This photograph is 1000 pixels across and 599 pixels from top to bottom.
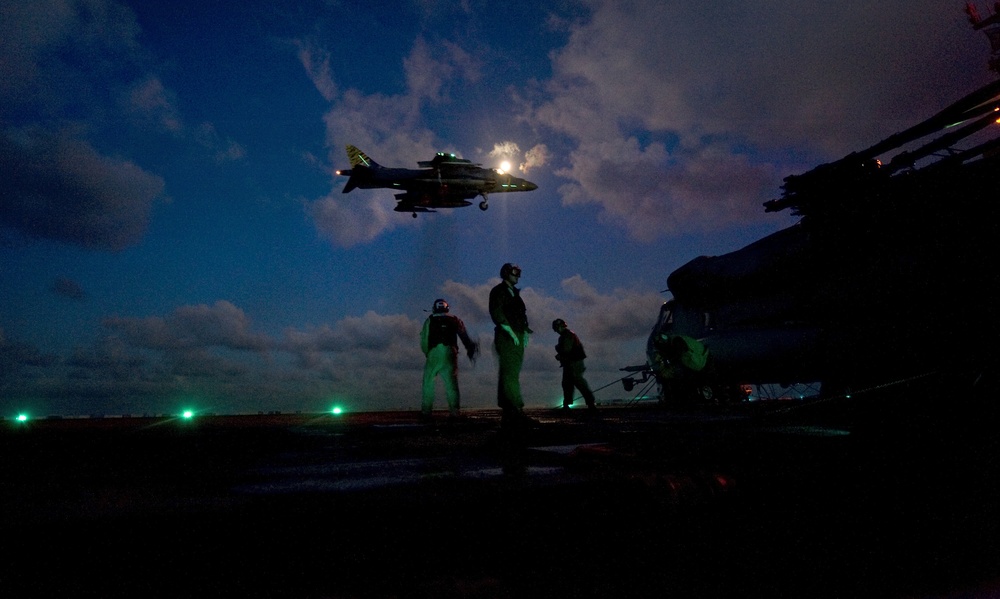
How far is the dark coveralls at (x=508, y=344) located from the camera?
5797 millimetres

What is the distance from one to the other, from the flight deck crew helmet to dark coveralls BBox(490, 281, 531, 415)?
8.97ft

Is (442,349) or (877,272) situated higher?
(877,272)

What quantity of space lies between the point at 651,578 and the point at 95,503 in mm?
2049

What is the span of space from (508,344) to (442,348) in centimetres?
266

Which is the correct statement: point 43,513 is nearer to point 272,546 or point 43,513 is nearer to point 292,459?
point 272,546

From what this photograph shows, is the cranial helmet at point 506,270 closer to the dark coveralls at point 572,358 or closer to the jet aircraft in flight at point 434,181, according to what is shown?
the dark coveralls at point 572,358

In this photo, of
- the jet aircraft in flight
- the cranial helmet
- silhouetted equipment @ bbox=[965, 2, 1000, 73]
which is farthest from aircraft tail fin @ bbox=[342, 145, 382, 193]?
silhouetted equipment @ bbox=[965, 2, 1000, 73]

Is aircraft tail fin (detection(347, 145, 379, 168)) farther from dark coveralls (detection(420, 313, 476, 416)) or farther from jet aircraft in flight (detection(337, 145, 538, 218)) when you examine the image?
dark coveralls (detection(420, 313, 476, 416))

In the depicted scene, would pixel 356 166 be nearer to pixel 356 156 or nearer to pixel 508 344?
pixel 356 156

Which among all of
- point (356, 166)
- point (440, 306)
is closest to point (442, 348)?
point (440, 306)

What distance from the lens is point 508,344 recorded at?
233 inches

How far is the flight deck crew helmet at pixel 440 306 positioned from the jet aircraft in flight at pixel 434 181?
23929 millimetres

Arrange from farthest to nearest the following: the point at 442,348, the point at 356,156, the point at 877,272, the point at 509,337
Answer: the point at 356,156
the point at 877,272
the point at 442,348
the point at 509,337

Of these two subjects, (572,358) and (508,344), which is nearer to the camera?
(508,344)
